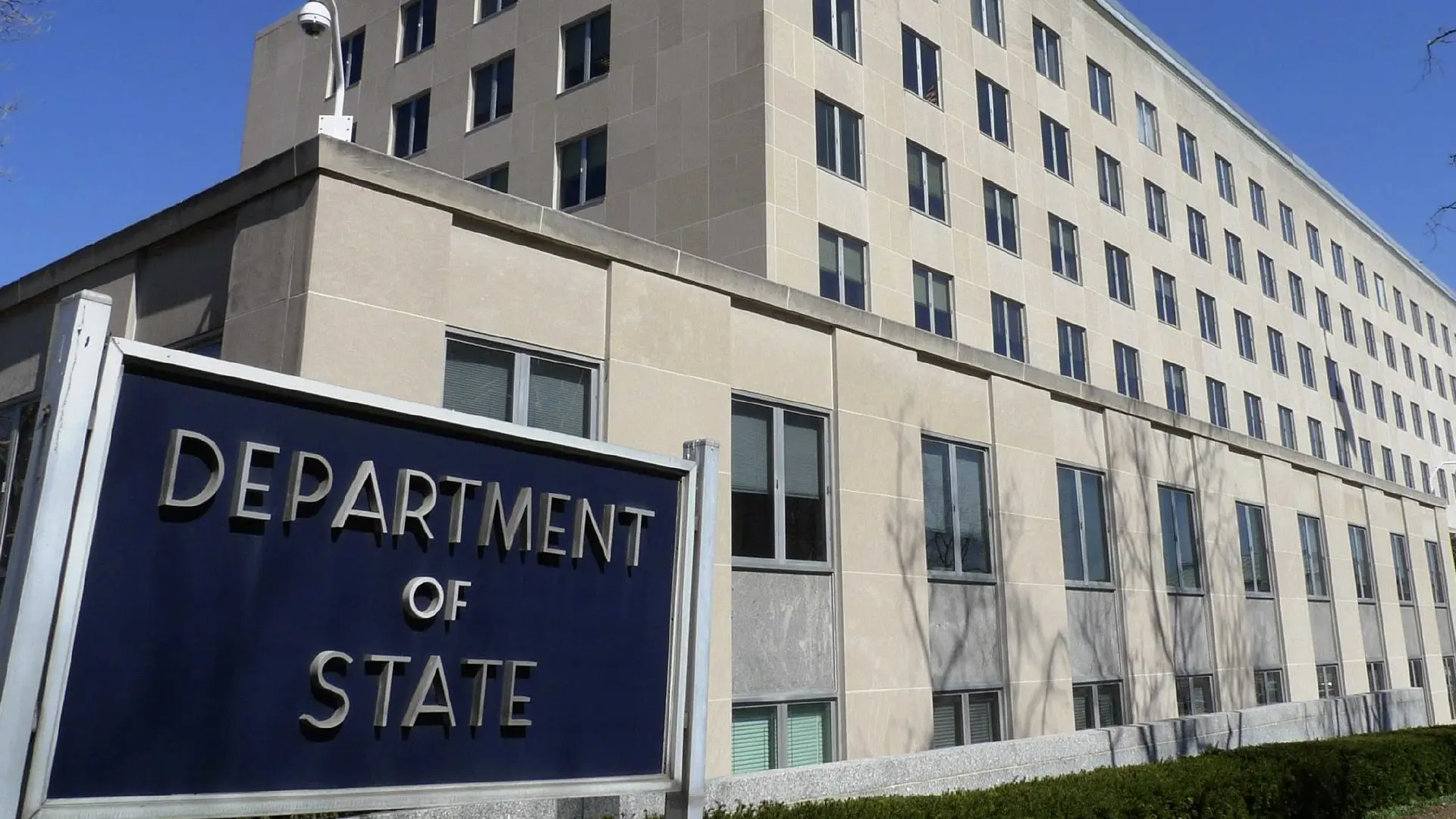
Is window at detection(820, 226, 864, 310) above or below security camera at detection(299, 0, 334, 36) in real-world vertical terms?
above

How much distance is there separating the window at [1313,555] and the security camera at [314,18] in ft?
71.5

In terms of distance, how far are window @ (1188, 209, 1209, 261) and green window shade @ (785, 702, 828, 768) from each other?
2975cm

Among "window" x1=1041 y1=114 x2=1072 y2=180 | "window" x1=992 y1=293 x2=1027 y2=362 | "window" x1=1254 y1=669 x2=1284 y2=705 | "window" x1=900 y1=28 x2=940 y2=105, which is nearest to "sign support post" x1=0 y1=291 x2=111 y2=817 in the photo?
"window" x1=1254 y1=669 x2=1284 y2=705

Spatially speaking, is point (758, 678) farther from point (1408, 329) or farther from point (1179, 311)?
point (1408, 329)

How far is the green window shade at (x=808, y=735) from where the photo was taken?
1266 cm

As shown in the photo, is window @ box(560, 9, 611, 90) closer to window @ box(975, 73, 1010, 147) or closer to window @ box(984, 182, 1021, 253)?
window @ box(975, 73, 1010, 147)

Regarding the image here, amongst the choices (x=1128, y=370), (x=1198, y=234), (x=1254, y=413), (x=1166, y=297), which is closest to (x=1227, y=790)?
(x=1128, y=370)

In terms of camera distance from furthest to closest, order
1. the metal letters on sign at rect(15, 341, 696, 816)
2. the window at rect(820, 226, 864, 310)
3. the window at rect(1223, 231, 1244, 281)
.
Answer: the window at rect(1223, 231, 1244, 281) < the window at rect(820, 226, 864, 310) < the metal letters on sign at rect(15, 341, 696, 816)

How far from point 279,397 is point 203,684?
36.9 inches

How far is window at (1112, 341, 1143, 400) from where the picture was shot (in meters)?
32.9

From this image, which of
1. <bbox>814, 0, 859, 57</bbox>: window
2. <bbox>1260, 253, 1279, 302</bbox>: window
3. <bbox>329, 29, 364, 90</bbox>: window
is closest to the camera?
<bbox>814, 0, 859, 57</bbox>: window

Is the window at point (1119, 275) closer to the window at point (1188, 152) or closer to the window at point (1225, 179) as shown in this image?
the window at point (1188, 152)

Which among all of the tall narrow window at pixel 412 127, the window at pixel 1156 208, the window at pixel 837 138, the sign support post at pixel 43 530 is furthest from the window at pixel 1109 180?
the sign support post at pixel 43 530

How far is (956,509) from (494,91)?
1817cm
